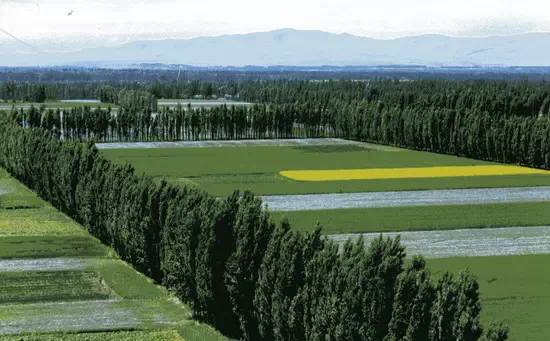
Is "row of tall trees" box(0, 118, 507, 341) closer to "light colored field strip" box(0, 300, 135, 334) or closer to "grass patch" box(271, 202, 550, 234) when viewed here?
"light colored field strip" box(0, 300, 135, 334)

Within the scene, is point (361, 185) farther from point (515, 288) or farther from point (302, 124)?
point (302, 124)

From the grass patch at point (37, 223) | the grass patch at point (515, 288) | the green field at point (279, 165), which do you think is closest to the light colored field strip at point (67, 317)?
the grass patch at point (515, 288)

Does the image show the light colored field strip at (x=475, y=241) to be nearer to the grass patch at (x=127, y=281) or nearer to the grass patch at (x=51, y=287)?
the grass patch at (x=127, y=281)

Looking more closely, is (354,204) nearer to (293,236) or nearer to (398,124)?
(293,236)

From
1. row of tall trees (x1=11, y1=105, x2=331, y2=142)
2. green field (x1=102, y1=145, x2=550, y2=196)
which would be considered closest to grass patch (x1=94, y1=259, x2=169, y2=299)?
green field (x1=102, y1=145, x2=550, y2=196)

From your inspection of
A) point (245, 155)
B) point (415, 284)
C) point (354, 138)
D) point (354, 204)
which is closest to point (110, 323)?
point (415, 284)

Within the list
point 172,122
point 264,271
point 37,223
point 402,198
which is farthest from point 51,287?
point 172,122
